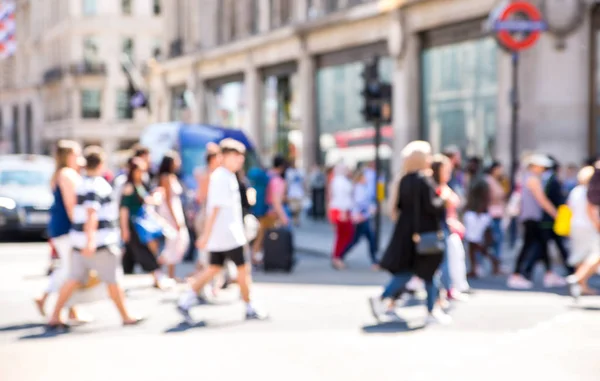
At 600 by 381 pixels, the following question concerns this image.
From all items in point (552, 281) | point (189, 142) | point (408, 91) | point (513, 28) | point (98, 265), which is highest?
point (513, 28)

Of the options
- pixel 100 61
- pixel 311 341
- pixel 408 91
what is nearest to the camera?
pixel 311 341

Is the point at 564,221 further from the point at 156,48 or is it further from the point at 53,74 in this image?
the point at 53,74

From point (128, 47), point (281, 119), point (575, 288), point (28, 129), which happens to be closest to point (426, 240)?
point (575, 288)

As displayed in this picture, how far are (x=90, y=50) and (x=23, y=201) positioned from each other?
143 ft

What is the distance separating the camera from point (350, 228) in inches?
654

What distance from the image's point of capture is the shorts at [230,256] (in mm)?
10484

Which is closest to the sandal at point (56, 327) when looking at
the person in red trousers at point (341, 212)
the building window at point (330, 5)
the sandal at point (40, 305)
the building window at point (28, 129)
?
the sandal at point (40, 305)

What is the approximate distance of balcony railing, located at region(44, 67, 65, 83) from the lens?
65500 mm

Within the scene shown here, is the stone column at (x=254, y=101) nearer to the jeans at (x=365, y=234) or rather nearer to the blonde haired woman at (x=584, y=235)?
the jeans at (x=365, y=234)

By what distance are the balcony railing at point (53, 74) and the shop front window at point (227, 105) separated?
86.3ft

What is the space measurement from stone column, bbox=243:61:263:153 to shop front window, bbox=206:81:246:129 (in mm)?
913

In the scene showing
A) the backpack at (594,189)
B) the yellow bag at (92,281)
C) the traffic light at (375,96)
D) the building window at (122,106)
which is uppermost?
the building window at (122,106)

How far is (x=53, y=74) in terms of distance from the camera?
66875mm

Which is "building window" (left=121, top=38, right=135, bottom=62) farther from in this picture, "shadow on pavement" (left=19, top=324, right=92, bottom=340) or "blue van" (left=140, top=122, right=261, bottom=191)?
"shadow on pavement" (left=19, top=324, right=92, bottom=340)
